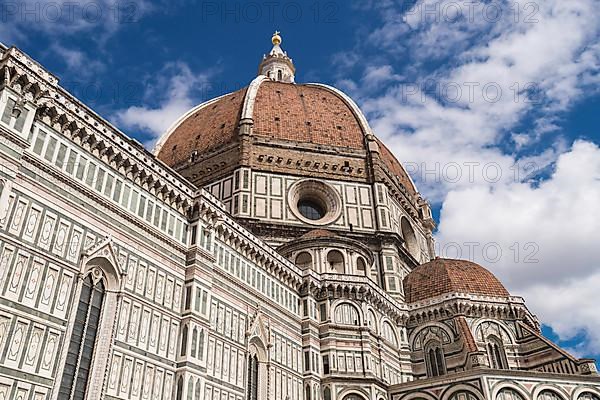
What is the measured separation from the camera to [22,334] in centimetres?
1620

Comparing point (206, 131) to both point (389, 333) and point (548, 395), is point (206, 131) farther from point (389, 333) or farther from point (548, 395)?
point (548, 395)

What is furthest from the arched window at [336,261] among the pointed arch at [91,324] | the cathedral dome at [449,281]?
the pointed arch at [91,324]

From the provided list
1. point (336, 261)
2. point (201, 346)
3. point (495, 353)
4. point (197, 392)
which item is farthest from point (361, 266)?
point (197, 392)

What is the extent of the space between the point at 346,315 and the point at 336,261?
380 centimetres

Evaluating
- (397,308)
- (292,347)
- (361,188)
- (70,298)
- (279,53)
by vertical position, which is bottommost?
(70,298)

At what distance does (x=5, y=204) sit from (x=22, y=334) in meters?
3.89

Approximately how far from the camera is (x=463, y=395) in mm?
28625

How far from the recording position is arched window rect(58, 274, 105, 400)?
57.7ft

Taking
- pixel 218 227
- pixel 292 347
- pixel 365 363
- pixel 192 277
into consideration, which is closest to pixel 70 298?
pixel 192 277

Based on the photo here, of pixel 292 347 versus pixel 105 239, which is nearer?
pixel 105 239

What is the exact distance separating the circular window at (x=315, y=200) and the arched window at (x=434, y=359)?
1086cm

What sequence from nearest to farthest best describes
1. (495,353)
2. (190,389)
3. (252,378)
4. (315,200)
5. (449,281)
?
(190,389), (252,378), (495,353), (449,281), (315,200)

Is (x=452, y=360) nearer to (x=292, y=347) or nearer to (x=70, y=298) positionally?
(x=292, y=347)

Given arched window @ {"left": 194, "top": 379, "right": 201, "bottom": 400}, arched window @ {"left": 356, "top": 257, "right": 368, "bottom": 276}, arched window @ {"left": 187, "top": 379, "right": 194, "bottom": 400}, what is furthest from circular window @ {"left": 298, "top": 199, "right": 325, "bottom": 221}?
arched window @ {"left": 187, "top": 379, "right": 194, "bottom": 400}
